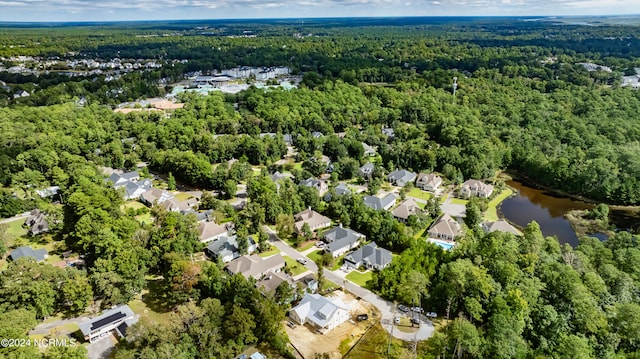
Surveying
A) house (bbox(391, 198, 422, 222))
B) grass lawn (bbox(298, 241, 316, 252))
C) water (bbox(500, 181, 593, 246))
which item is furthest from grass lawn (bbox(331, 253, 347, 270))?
water (bbox(500, 181, 593, 246))

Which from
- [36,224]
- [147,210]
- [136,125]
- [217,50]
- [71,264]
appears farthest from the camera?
[217,50]

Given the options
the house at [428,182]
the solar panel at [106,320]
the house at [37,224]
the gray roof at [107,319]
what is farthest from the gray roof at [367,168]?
the house at [37,224]

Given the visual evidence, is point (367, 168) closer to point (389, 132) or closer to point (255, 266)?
point (389, 132)

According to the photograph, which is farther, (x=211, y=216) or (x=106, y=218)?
(x=211, y=216)

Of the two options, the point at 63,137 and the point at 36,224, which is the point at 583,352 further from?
the point at 63,137

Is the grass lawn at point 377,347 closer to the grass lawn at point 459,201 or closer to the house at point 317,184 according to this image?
the grass lawn at point 459,201

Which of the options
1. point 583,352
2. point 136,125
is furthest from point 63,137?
point 583,352

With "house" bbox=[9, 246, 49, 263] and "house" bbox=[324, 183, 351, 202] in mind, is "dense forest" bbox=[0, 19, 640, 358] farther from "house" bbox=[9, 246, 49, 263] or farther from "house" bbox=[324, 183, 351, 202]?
"house" bbox=[9, 246, 49, 263]
